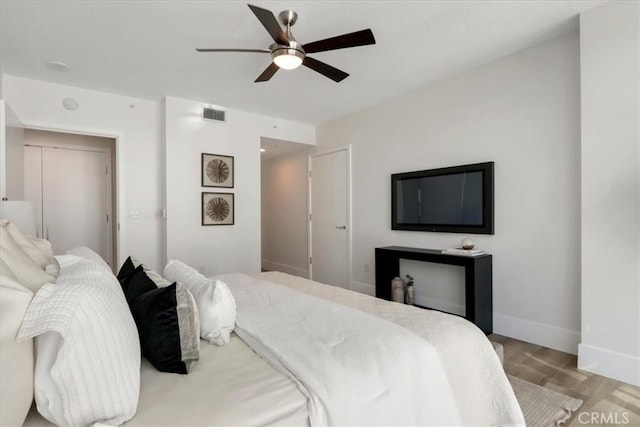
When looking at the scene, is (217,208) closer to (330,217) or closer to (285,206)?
(330,217)

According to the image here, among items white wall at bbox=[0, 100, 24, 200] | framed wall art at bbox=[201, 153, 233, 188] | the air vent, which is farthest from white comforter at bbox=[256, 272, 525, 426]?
the air vent

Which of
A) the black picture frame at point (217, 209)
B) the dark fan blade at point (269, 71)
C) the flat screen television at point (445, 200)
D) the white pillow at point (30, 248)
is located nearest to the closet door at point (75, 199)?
the black picture frame at point (217, 209)

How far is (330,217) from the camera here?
16.3 ft

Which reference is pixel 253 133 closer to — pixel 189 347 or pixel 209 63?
pixel 209 63

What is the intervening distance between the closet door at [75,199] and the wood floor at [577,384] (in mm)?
5360

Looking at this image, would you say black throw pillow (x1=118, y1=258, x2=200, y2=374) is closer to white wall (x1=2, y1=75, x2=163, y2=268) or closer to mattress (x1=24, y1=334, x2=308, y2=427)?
mattress (x1=24, y1=334, x2=308, y2=427)

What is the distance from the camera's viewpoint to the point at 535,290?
287 cm

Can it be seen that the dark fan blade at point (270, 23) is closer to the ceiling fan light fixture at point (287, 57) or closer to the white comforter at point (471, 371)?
the ceiling fan light fixture at point (287, 57)

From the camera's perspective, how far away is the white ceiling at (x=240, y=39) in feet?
7.39

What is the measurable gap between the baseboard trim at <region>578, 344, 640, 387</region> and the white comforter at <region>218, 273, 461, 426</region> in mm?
1728

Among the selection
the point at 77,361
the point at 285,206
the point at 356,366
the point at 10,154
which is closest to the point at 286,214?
the point at 285,206

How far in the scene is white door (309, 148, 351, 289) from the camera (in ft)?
15.5

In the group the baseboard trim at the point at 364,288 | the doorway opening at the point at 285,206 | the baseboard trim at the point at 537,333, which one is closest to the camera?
the baseboard trim at the point at 537,333

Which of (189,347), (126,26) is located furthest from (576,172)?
(126,26)
